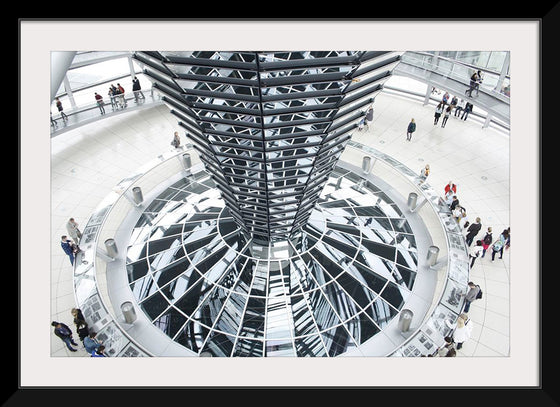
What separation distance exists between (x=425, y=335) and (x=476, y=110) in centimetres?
1873

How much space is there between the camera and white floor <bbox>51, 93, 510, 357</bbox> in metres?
13.7

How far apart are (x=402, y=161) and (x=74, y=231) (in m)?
16.1

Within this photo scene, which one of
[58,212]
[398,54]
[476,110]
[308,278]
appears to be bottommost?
[308,278]

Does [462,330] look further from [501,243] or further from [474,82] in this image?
[474,82]

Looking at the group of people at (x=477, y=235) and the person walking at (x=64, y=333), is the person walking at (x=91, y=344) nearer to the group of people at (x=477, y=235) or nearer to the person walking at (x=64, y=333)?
the person walking at (x=64, y=333)

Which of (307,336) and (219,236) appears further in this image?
(219,236)

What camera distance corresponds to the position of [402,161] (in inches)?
834

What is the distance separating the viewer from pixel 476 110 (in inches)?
991

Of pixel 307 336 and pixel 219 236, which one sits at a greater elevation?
pixel 219 236

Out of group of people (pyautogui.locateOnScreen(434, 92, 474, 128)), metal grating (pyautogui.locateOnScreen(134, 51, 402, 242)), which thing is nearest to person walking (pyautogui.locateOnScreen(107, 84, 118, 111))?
metal grating (pyautogui.locateOnScreen(134, 51, 402, 242))

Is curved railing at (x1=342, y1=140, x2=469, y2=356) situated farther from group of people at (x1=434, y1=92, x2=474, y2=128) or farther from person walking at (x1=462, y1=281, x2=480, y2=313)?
group of people at (x1=434, y1=92, x2=474, y2=128)
